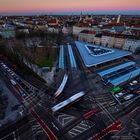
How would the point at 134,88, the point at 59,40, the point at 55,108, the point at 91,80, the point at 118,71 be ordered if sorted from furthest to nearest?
the point at 59,40
the point at 118,71
the point at 91,80
the point at 134,88
the point at 55,108

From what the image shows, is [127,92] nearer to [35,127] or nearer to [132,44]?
[35,127]

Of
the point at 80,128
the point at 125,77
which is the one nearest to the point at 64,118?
the point at 80,128

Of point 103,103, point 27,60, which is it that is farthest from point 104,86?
point 27,60

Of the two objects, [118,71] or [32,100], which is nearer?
[32,100]

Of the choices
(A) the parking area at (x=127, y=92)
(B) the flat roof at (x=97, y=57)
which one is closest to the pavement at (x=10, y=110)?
(A) the parking area at (x=127, y=92)

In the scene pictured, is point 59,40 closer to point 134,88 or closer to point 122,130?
point 134,88

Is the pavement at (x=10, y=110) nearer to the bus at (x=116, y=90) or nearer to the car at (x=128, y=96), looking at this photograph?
the bus at (x=116, y=90)
